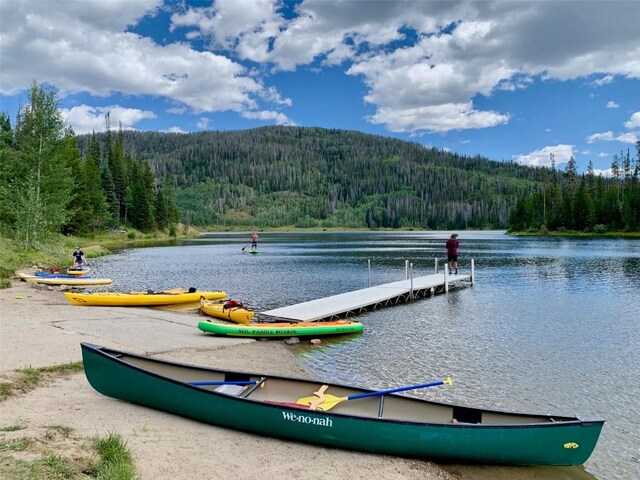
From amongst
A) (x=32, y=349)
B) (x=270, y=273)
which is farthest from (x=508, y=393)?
(x=270, y=273)

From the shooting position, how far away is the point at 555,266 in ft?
160

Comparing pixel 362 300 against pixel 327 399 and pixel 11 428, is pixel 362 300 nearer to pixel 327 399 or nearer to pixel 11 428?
pixel 327 399

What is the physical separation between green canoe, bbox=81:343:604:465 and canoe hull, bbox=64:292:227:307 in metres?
15.8

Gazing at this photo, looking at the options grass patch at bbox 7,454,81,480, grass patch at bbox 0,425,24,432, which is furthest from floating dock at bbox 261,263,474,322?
grass patch at bbox 7,454,81,480

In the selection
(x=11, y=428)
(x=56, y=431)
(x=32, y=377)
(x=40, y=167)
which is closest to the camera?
(x=11, y=428)

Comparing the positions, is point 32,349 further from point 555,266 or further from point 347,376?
point 555,266

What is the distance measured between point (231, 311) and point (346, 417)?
533 inches

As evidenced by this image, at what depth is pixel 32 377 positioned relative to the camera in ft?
36.7

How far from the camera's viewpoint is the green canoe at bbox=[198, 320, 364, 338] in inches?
764

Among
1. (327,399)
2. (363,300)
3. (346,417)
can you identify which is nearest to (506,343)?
(363,300)

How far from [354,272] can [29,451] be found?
1563 inches

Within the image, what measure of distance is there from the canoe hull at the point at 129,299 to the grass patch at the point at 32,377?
13.0 meters

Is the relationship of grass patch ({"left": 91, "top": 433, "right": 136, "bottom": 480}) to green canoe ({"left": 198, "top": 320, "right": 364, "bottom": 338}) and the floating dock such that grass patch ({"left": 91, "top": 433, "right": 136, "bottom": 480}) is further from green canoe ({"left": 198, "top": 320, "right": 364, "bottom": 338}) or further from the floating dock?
the floating dock

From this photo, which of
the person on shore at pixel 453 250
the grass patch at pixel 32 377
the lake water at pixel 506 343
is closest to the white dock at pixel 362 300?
the lake water at pixel 506 343
